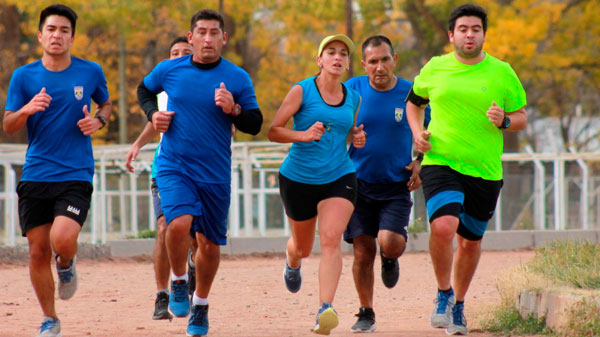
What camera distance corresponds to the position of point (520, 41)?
2361cm

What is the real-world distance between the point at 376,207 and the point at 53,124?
274cm

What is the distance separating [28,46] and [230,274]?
56.0 ft

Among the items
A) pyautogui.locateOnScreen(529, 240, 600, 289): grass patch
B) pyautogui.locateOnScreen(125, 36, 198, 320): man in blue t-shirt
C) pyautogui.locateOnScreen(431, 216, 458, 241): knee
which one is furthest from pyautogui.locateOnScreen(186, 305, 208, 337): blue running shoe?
pyautogui.locateOnScreen(529, 240, 600, 289): grass patch

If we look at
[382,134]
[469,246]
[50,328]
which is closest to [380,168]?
[382,134]

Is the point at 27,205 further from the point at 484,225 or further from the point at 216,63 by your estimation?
the point at 484,225

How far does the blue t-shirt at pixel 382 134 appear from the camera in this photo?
8.67 m

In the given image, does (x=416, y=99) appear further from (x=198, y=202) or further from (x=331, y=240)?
(x=198, y=202)

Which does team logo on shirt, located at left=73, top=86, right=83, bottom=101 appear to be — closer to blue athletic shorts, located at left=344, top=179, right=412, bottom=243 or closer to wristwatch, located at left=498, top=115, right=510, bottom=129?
blue athletic shorts, located at left=344, top=179, right=412, bottom=243

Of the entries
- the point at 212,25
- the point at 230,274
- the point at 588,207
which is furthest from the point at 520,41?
the point at 212,25

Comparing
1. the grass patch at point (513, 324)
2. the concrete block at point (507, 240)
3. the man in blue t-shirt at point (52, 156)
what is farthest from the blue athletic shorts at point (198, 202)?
the concrete block at point (507, 240)

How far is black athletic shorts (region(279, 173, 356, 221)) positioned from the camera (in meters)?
8.00

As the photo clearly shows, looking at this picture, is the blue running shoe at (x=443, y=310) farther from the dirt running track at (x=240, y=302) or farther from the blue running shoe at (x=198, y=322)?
the blue running shoe at (x=198, y=322)

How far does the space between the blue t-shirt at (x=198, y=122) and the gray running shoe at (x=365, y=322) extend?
66.1 inches

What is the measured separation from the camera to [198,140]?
24.6 feet
